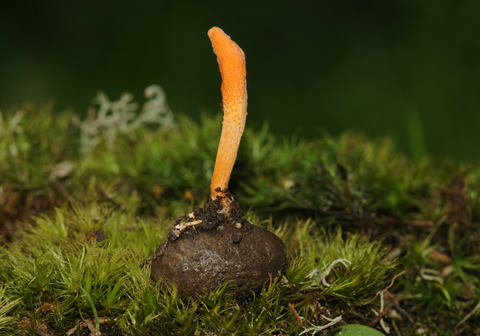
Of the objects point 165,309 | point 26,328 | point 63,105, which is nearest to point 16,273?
point 26,328

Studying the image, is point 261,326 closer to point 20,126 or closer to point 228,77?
point 228,77

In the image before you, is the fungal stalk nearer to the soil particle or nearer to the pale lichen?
the soil particle

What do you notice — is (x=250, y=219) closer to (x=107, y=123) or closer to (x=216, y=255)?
(x=216, y=255)

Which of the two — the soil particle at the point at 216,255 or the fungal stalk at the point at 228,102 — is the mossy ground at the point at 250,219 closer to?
the soil particle at the point at 216,255

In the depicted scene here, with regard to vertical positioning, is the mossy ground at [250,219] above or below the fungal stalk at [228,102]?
below

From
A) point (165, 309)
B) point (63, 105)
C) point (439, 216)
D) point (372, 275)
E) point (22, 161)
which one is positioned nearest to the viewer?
point (165, 309)

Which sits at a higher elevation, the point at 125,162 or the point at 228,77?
the point at 228,77

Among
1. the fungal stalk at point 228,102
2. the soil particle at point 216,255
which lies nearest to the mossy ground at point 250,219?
the soil particle at point 216,255
